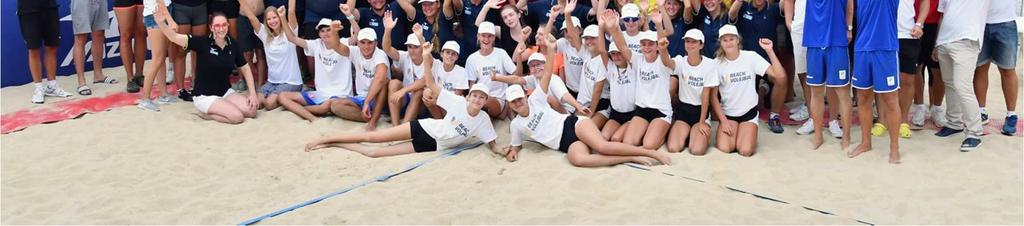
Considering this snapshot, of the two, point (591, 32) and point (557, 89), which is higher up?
point (591, 32)

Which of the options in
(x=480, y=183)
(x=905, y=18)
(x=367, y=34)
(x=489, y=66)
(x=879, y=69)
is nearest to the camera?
(x=480, y=183)

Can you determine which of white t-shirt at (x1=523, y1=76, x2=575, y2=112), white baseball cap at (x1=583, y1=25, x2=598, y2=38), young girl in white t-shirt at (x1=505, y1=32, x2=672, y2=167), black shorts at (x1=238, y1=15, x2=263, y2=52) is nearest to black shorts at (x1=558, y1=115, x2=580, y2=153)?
young girl in white t-shirt at (x1=505, y1=32, x2=672, y2=167)

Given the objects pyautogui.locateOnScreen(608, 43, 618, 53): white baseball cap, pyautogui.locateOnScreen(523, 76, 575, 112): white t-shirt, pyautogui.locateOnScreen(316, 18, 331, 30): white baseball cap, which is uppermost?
pyautogui.locateOnScreen(316, 18, 331, 30): white baseball cap

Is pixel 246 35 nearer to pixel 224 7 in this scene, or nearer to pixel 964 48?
pixel 224 7

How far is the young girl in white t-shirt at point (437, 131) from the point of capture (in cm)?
694

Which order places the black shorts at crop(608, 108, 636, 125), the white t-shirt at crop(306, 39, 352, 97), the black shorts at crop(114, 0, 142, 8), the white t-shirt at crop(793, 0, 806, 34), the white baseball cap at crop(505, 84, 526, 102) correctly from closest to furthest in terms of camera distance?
the white baseball cap at crop(505, 84, 526, 102), the white t-shirt at crop(793, 0, 806, 34), the black shorts at crop(608, 108, 636, 125), the white t-shirt at crop(306, 39, 352, 97), the black shorts at crop(114, 0, 142, 8)

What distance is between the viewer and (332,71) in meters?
8.14

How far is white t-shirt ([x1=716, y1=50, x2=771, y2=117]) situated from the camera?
697 cm

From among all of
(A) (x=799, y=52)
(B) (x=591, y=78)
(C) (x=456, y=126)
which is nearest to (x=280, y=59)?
(C) (x=456, y=126)

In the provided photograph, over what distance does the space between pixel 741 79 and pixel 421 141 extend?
2518 millimetres

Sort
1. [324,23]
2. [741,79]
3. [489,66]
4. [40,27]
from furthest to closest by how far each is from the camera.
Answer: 1. [40,27]
2. [324,23]
3. [489,66]
4. [741,79]

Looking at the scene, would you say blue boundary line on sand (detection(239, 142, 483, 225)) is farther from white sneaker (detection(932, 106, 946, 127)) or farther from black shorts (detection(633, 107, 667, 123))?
white sneaker (detection(932, 106, 946, 127))

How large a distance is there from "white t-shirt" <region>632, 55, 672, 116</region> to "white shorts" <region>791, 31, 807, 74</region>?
1.08 meters

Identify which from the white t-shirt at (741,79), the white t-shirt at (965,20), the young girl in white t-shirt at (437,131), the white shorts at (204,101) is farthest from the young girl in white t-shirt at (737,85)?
the white shorts at (204,101)
